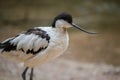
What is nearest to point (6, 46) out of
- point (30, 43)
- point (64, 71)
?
point (30, 43)

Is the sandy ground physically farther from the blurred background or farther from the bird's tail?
the bird's tail

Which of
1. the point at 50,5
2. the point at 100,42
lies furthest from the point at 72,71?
the point at 50,5

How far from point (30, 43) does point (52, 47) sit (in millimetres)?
270

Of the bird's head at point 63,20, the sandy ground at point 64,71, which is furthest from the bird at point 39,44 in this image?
the sandy ground at point 64,71

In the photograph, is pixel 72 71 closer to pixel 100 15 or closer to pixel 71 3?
pixel 100 15

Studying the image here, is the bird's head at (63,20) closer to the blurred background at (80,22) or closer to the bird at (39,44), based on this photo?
the bird at (39,44)

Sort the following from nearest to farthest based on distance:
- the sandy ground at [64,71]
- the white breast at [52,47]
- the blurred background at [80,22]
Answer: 1. the white breast at [52,47]
2. the sandy ground at [64,71]
3. the blurred background at [80,22]

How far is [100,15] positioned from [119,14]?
1.96ft

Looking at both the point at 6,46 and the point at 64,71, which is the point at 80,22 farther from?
the point at 6,46

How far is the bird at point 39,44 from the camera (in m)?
5.28

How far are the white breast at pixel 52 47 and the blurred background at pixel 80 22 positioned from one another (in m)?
1.64

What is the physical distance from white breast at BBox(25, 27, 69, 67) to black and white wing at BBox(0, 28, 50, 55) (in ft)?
0.17

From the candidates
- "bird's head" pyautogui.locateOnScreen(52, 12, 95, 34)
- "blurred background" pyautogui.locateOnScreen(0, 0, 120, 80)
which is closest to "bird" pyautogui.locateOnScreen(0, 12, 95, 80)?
"bird's head" pyautogui.locateOnScreen(52, 12, 95, 34)

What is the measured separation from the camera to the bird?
5.28m
